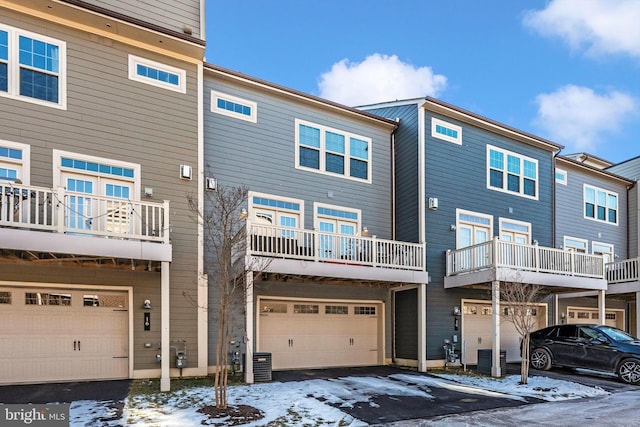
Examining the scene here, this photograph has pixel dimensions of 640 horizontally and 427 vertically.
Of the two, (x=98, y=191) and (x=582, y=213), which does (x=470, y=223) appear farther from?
(x=98, y=191)

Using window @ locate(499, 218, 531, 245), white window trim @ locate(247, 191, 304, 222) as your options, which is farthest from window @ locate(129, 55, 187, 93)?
window @ locate(499, 218, 531, 245)

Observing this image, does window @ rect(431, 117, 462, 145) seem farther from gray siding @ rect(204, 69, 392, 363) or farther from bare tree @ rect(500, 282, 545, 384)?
bare tree @ rect(500, 282, 545, 384)

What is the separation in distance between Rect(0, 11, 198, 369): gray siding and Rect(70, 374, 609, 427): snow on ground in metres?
2.39

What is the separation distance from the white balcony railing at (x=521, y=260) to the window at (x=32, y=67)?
11146mm

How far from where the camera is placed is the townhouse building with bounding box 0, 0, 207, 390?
29.6 ft

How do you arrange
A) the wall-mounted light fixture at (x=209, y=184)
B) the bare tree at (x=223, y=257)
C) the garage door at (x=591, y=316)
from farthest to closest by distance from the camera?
1. the garage door at (x=591, y=316)
2. the wall-mounted light fixture at (x=209, y=184)
3. the bare tree at (x=223, y=257)

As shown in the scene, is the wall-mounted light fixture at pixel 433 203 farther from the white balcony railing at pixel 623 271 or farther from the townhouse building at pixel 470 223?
the white balcony railing at pixel 623 271

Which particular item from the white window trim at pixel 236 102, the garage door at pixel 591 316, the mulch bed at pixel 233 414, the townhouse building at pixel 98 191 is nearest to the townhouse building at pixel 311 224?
the white window trim at pixel 236 102

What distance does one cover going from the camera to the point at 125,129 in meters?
10.4

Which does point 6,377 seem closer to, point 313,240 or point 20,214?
point 20,214

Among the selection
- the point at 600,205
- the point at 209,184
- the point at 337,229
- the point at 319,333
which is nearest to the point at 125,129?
the point at 209,184

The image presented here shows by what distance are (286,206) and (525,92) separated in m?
33.5

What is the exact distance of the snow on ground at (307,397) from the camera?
22.6 feet

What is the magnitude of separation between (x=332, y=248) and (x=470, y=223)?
565 centimetres
